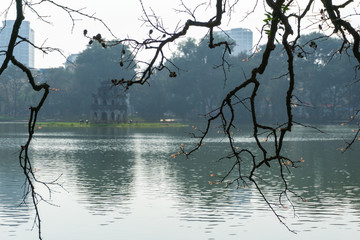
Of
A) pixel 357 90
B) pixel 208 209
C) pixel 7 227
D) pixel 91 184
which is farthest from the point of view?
pixel 357 90

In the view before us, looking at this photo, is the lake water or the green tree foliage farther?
the green tree foliage

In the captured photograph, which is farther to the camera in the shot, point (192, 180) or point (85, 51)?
point (85, 51)

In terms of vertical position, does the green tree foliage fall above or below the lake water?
above

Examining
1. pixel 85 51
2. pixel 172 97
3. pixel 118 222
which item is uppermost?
pixel 85 51

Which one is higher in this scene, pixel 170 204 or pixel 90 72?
pixel 90 72

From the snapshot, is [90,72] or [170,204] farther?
[90,72]

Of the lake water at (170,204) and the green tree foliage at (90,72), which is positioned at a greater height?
the green tree foliage at (90,72)

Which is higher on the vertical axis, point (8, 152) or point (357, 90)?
point (357, 90)

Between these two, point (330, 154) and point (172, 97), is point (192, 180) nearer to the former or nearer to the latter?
point (330, 154)

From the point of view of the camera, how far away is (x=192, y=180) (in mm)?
25766

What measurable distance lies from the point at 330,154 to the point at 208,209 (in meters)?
24.5

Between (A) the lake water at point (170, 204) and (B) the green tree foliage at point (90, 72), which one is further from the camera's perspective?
(B) the green tree foliage at point (90, 72)

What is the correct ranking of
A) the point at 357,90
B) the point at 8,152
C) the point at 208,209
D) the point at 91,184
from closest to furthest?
the point at 208,209 → the point at 91,184 → the point at 8,152 → the point at 357,90

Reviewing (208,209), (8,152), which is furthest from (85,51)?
(208,209)
